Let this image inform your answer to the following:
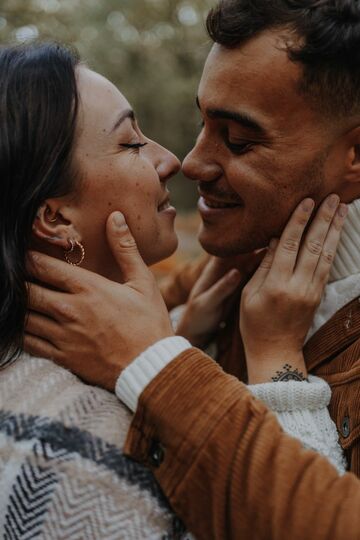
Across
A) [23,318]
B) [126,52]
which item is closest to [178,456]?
[23,318]

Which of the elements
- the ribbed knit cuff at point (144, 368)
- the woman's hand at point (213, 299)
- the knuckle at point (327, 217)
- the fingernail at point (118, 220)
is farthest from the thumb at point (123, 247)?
the woman's hand at point (213, 299)

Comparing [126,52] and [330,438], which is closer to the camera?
[330,438]

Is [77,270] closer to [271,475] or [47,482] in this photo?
[47,482]

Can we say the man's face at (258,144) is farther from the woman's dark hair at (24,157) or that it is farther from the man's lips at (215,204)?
the woman's dark hair at (24,157)

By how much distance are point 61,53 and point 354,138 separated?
1135mm

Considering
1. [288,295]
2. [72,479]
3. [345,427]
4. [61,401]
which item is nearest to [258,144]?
[288,295]

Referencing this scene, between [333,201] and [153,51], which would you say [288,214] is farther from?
[153,51]

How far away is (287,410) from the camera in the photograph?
6.76 ft

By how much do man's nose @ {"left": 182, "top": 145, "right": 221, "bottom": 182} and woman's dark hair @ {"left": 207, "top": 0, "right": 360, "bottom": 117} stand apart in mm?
434

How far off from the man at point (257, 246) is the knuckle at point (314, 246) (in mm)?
135

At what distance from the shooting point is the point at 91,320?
6.29ft

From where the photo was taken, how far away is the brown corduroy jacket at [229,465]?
153 cm

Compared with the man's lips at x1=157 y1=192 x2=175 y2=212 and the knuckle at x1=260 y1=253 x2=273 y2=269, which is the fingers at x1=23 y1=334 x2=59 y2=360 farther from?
the knuckle at x1=260 y1=253 x2=273 y2=269

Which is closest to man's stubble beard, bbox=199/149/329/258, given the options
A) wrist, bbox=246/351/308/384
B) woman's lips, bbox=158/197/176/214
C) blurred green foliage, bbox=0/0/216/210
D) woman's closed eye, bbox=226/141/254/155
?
woman's closed eye, bbox=226/141/254/155
